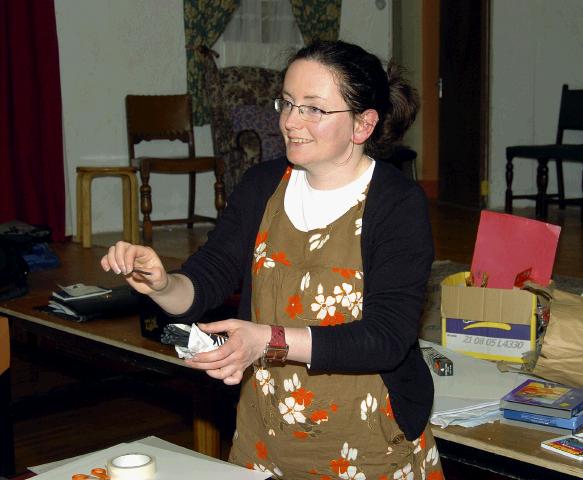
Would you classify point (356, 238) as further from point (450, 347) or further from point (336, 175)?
point (450, 347)

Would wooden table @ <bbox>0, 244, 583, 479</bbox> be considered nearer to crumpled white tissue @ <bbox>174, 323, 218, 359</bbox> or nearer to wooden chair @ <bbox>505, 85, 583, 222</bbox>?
A: crumpled white tissue @ <bbox>174, 323, 218, 359</bbox>

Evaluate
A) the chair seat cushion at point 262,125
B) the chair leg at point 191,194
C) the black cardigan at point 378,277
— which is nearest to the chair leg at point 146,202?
the chair leg at point 191,194

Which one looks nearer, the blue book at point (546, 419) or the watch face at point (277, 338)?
the watch face at point (277, 338)

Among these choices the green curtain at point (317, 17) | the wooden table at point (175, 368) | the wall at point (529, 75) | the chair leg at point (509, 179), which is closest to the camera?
the wooden table at point (175, 368)

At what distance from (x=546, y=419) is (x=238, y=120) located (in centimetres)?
535

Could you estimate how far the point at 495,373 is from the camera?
2.00 meters

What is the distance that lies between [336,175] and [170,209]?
218 inches

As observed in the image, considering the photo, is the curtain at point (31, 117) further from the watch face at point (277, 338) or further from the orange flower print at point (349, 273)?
the watch face at point (277, 338)

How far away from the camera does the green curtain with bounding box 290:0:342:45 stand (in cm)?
741

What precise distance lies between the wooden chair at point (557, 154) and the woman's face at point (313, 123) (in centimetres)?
579

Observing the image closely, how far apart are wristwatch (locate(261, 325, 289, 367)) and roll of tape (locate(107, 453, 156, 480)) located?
0.73ft

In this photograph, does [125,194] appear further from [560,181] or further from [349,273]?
[349,273]

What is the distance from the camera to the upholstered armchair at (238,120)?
21.8 feet

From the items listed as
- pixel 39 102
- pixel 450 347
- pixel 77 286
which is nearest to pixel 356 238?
pixel 450 347
